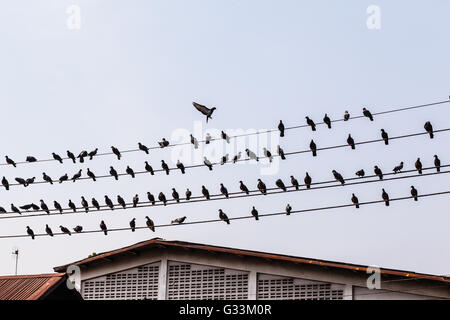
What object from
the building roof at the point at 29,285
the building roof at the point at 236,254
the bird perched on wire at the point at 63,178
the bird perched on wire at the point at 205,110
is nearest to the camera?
the building roof at the point at 236,254

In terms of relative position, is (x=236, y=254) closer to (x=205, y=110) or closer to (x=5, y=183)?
(x=205, y=110)

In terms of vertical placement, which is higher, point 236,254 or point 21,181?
point 21,181

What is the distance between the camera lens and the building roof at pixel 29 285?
22.1 metres

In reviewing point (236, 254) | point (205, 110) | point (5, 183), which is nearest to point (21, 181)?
point (5, 183)

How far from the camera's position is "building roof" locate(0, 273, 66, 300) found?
2212cm

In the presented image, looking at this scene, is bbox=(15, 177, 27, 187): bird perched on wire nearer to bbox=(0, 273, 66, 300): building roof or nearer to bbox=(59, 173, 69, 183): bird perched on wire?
bbox=(59, 173, 69, 183): bird perched on wire

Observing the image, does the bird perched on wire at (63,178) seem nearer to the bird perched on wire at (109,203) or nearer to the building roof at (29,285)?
the bird perched on wire at (109,203)

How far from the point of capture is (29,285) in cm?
2286

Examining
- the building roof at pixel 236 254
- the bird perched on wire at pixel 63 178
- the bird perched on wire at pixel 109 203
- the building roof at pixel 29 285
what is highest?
the bird perched on wire at pixel 63 178

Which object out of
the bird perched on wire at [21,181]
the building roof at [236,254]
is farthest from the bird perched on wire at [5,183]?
the building roof at [236,254]
